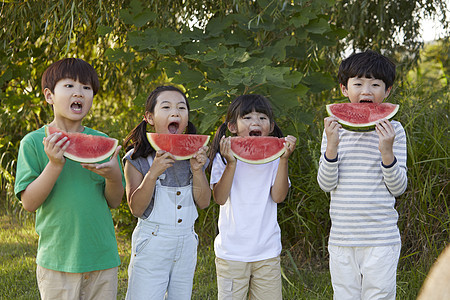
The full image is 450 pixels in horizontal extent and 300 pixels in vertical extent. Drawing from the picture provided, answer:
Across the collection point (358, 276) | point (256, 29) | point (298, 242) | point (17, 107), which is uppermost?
point (256, 29)

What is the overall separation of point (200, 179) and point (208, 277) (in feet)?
6.45

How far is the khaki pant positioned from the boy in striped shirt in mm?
360

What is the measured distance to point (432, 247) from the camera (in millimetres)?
4008

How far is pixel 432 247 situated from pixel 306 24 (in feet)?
7.15

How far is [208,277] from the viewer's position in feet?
15.1

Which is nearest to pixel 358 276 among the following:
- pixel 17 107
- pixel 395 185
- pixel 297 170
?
pixel 395 185

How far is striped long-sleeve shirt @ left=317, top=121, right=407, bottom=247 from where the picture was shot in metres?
2.81

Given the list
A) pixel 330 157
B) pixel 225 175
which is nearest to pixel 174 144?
pixel 225 175

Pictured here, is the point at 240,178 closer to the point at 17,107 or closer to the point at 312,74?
the point at 312,74

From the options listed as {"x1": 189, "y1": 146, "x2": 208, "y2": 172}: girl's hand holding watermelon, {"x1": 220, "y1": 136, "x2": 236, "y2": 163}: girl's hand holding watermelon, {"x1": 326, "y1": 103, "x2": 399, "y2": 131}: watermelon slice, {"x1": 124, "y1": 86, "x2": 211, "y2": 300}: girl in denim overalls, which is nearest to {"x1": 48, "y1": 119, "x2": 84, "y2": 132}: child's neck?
{"x1": 124, "y1": 86, "x2": 211, "y2": 300}: girl in denim overalls

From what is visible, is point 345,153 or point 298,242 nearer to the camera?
point 345,153

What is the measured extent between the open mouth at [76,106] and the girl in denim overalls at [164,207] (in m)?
0.47

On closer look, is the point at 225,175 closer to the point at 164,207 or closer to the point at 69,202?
the point at 164,207

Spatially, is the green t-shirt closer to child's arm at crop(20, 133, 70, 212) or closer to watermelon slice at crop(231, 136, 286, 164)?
child's arm at crop(20, 133, 70, 212)
